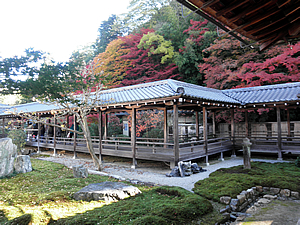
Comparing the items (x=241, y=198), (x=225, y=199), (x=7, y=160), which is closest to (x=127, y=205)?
(x=225, y=199)

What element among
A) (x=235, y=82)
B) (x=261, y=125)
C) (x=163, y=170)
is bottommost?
(x=163, y=170)

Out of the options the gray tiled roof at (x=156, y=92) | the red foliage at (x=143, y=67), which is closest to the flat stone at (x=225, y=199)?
the gray tiled roof at (x=156, y=92)

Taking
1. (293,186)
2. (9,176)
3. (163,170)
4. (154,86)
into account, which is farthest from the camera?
(154,86)

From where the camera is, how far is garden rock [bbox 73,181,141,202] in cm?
493

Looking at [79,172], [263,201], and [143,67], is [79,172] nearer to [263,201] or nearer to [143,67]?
[263,201]

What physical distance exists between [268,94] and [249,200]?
28.4ft

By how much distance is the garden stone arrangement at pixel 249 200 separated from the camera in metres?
4.48

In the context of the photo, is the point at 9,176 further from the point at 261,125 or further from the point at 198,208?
the point at 261,125

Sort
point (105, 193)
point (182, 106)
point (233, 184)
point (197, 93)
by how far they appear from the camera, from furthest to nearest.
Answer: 1. point (182, 106)
2. point (197, 93)
3. point (233, 184)
4. point (105, 193)

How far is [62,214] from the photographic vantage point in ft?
13.6

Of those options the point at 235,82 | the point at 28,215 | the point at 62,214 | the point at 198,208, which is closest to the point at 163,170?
the point at 198,208

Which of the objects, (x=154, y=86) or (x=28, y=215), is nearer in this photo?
(x=28, y=215)

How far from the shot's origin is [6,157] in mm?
7730

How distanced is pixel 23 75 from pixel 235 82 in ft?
53.1
